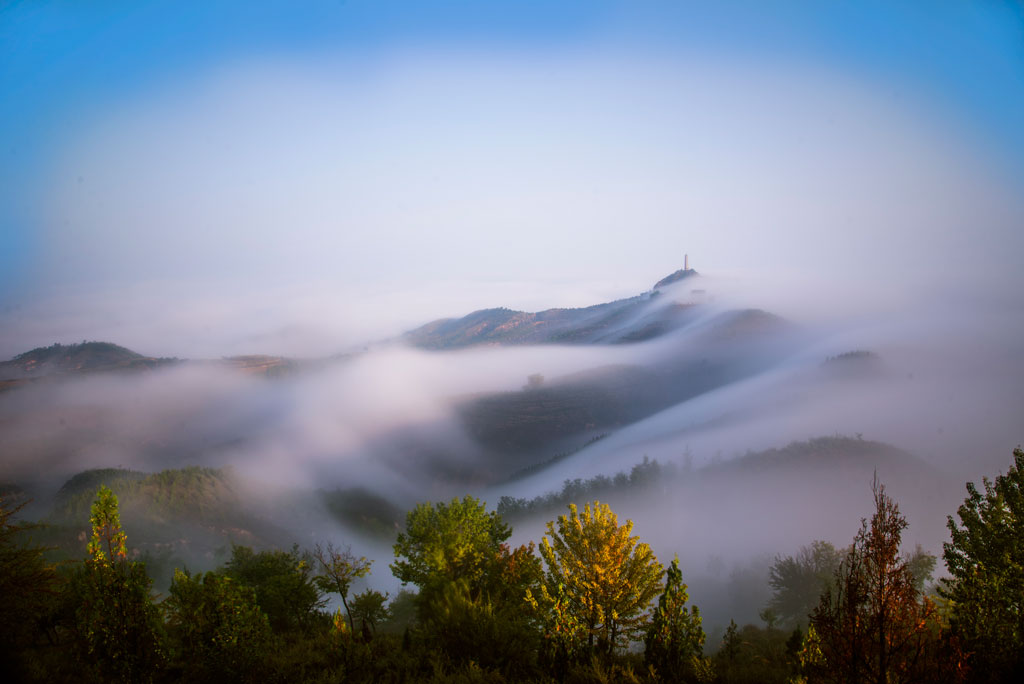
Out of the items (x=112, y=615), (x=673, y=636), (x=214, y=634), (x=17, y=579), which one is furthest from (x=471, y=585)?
(x=17, y=579)

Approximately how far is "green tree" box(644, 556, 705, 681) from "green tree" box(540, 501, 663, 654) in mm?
1201

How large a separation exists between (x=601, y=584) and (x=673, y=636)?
11.8 ft

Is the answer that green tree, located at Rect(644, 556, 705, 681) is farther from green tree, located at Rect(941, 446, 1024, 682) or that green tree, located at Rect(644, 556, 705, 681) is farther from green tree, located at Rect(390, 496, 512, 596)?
green tree, located at Rect(390, 496, 512, 596)

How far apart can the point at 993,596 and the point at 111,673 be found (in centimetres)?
3469

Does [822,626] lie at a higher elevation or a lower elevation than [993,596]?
higher

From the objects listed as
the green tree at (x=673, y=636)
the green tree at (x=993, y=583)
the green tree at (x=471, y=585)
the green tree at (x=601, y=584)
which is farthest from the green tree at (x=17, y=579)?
the green tree at (x=993, y=583)

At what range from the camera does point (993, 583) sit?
20281 mm

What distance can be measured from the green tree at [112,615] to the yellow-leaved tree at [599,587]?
15339 millimetres

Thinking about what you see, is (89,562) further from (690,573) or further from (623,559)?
(690,573)

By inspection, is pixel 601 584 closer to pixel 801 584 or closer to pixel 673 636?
pixel 673 636

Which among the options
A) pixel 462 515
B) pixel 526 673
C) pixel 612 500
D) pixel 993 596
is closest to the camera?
pixel 993 596

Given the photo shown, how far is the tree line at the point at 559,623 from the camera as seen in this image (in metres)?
14.3

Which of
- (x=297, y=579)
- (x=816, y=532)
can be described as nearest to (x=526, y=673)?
(x=297, y=579)

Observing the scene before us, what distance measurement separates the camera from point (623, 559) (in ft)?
75.5
